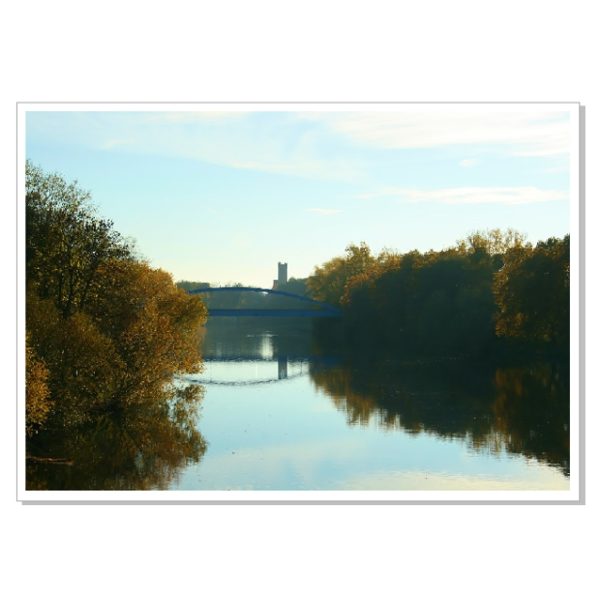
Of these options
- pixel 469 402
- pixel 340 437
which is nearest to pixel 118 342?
pixel 340 437

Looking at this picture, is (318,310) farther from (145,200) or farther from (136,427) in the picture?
(145,200)

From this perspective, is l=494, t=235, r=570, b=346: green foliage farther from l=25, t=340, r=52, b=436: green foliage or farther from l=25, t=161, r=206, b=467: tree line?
l=25, t=340, r=52, b=436: green foliage

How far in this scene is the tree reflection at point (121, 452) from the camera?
1430 cm

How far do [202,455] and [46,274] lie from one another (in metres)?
5.05

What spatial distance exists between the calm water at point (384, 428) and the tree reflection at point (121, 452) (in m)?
0.40

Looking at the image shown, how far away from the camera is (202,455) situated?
1683 cm

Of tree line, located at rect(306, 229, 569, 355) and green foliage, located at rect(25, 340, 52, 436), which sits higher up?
tree line, located at rect(306, 229, 569, 355)

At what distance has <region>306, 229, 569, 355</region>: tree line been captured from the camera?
27734 millimetres

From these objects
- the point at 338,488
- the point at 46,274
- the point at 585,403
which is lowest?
the point at 338,488

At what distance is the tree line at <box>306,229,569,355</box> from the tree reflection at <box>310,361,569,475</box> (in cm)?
140

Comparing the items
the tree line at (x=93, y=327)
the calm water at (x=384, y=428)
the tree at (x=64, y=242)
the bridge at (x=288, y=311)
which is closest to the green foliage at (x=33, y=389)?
the tree line at (x=93, y=327)

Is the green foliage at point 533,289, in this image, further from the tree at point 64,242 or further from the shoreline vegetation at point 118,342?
the tree at point 64,242

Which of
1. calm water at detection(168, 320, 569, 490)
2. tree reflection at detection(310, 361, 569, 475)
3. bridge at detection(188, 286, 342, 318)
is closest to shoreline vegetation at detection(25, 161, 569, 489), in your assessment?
tree reflection at detection(310, 361, 569, 475)

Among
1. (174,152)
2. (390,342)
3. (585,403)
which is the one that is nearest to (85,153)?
(174,152)
